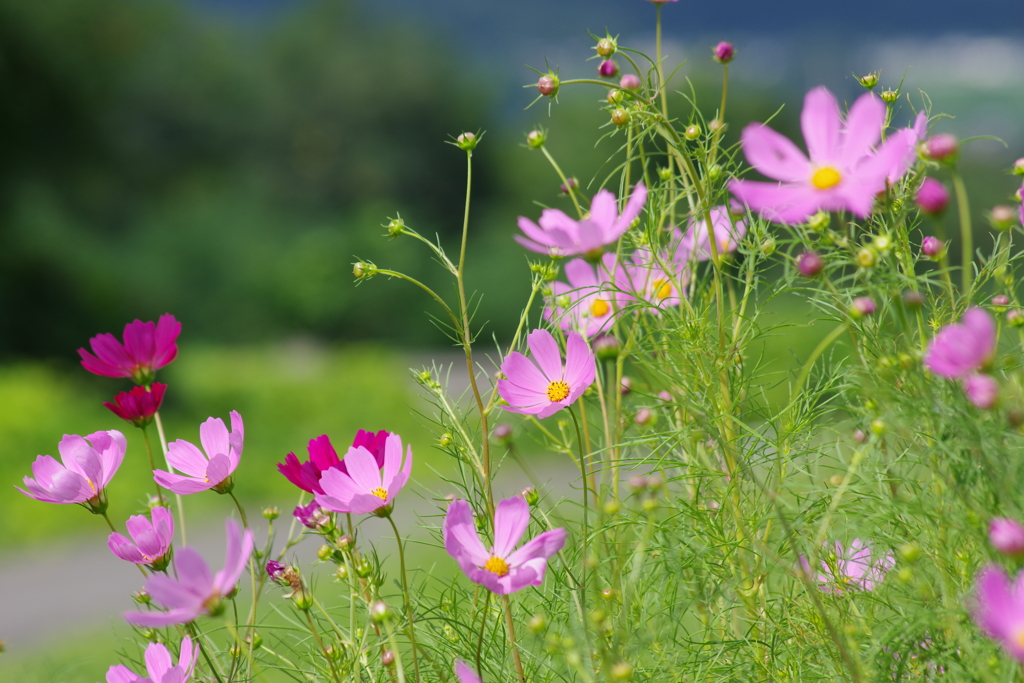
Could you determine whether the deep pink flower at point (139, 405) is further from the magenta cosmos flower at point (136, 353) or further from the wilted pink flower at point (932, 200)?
the wilted pink flower at point (932, 200)

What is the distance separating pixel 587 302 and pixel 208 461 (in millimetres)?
338

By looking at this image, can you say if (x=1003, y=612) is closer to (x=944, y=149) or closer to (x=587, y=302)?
(x=944, y=149)

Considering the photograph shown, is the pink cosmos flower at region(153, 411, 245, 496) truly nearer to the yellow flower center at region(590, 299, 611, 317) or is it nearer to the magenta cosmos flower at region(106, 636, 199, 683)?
the magenta cosmos flower at region(106, 636, 199, 683)

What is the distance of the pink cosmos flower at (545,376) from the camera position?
1.71 ft

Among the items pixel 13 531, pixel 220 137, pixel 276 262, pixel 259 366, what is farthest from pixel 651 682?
pixel 220 137

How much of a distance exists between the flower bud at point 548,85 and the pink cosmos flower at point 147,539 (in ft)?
1.16

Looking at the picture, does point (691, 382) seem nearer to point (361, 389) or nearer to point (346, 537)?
point (346, 537)

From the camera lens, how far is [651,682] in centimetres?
52

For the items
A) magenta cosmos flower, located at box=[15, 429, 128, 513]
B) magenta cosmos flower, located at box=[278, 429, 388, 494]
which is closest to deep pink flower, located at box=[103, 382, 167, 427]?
magenta cosmos flower, located at box=[15, 429, 128, 513]

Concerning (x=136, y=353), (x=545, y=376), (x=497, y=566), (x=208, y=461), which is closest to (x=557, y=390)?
(x=545, y=376)

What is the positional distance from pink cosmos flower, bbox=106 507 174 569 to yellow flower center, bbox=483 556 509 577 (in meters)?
0.19

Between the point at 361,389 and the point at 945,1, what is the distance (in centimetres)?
4010

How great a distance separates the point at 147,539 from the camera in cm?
52

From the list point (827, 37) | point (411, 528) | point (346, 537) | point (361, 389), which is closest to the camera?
point (346, 537)
